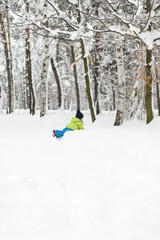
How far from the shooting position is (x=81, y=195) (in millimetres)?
2762

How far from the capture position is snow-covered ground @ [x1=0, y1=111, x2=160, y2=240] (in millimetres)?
2086

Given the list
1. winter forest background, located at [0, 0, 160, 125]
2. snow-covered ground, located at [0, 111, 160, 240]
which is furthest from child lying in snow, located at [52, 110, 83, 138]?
snow-covered ground, located at [0, 111, 160, 240]

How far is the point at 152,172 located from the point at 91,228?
1704mm

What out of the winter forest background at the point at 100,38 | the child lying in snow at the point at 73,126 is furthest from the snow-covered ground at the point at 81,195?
the winter forest background at the point at 100,38

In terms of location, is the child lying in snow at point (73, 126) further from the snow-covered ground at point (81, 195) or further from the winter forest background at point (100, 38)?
the snow-covered ground at point (81, 195)

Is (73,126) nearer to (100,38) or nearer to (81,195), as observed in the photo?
(100,38)

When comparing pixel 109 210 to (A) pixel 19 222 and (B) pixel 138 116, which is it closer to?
(A) pixel 19 222

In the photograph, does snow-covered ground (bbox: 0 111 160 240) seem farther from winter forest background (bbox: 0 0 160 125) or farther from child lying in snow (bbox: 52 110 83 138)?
winter forest background (bbox: 0 0 160 125)

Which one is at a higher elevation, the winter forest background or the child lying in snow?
the winter forest background

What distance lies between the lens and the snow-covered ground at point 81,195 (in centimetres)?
209

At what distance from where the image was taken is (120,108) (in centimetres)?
1018

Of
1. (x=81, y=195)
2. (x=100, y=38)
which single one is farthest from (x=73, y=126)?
(x=81, y=195)

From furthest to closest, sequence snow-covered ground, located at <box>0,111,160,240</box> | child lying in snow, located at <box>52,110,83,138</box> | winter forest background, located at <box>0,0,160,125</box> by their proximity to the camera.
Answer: child lying in snow, located at <box>52,110,83,138</box> < winter forest background, located at <box>0,0,160,125</box> < snow-covered ground, located at <box>0,111,160,240</box>

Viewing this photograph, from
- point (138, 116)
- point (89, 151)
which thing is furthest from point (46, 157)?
point (138, 116)
